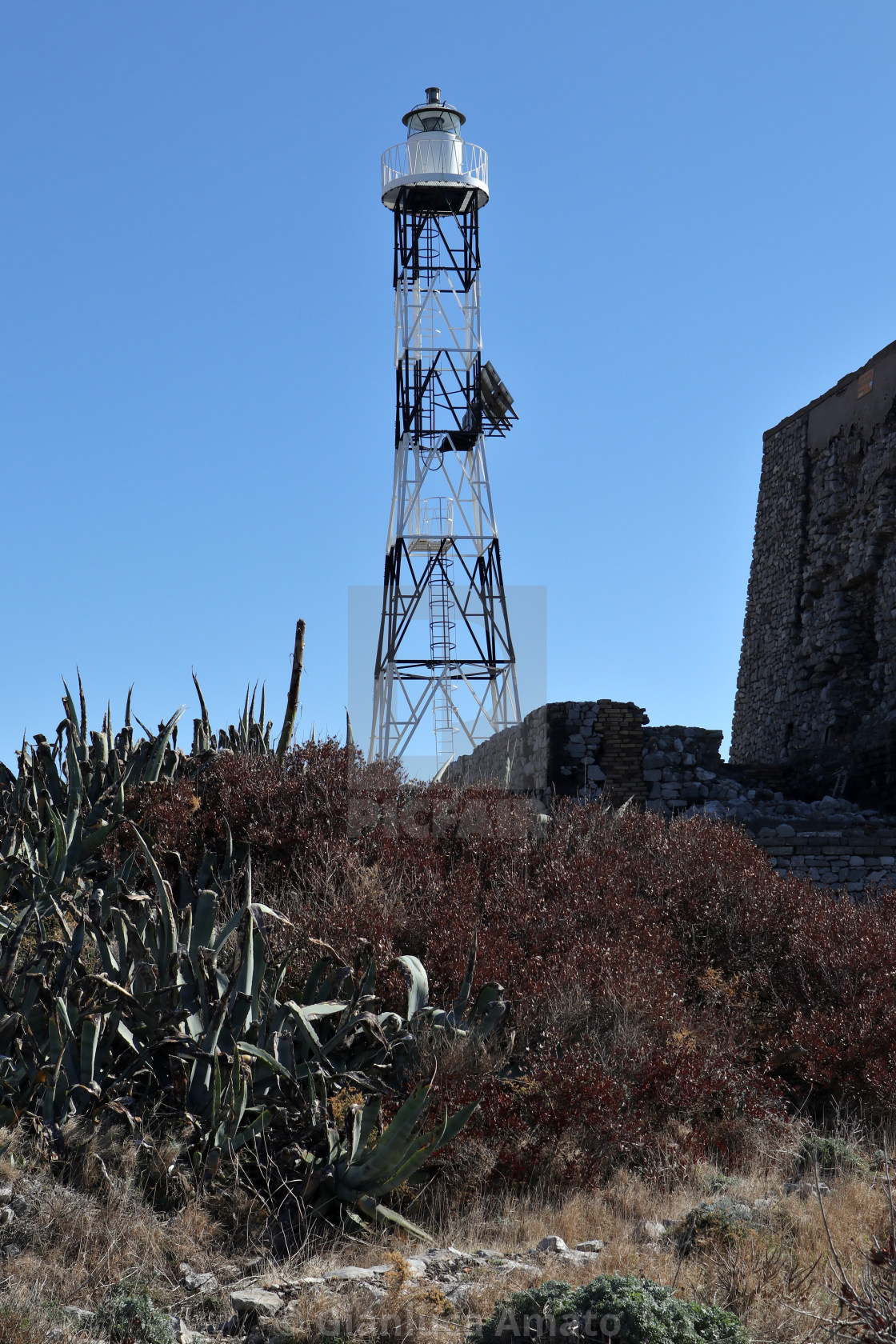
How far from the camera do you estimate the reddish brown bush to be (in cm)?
602

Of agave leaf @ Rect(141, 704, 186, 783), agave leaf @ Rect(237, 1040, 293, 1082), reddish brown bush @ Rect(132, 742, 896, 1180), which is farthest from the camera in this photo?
agave leaf @ Rect(141, 704, 186, 783)

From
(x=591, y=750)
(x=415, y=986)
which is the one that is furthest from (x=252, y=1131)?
(x=591, y=750)

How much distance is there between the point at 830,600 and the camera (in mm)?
16328

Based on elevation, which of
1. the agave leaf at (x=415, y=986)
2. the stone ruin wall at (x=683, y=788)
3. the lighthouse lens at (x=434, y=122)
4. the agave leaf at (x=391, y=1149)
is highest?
the lighthouse lens at (x=434, y=122)

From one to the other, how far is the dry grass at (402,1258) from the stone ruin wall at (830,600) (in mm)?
9439

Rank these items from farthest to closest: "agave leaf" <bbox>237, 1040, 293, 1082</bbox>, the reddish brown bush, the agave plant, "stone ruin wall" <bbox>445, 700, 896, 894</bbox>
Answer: "stone ruin wall" <bbox>445, 700, 896, 894</bbox> → the reddish brown bush → "agave leaf" <bbox>237, 1040, 293, 1082</bbox> → the agave plant

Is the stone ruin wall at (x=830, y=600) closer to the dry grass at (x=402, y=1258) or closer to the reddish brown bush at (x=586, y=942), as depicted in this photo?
the reddish brown bush at (x=586, y=942)

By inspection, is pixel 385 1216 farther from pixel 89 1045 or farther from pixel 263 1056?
pixel 89 1045

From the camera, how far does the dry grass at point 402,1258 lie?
4.16 m

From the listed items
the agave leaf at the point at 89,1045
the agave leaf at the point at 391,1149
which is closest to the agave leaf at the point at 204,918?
the agave leaf at the point at 89,1045

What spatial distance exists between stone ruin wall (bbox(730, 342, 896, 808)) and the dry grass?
9439 millimetres

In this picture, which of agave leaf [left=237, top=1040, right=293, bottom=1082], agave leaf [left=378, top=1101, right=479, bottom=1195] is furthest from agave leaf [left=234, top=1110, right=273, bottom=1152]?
agave leaf [left=378, top=1101, right=479, bottom=1195]

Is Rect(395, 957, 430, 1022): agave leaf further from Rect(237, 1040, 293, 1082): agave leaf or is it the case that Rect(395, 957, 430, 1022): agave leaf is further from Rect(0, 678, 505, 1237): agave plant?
Rect(237, 1040, 293, 1082): agave leaf

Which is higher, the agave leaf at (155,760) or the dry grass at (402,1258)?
the agave leaf at (155,760)
